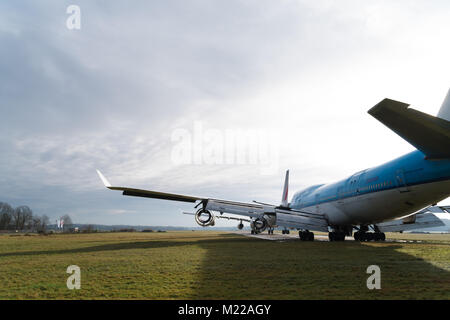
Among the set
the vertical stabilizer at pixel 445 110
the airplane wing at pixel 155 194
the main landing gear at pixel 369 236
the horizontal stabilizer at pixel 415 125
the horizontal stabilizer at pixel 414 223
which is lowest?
the main landing gear at pixel 369 236

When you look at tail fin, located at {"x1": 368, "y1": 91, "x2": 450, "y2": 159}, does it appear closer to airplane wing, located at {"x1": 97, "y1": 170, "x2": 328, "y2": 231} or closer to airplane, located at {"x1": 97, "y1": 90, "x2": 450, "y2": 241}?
airplane, located at {"x1": 97, "y1": 90, "x2": 450, "y2": 241}

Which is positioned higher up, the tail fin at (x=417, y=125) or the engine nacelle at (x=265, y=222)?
the tail fin at (x=417, y=125)

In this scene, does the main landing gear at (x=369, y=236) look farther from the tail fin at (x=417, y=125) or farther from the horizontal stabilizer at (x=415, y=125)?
the horizontal stabilizer at (x=415, y=125)

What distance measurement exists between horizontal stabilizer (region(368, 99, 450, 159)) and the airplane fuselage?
1.73m

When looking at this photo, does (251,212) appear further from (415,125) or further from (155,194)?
(415,125)

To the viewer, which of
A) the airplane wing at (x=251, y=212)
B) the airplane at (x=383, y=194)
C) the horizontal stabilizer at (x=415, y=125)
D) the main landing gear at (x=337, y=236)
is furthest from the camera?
the main landing gear at (x=337, y=236)

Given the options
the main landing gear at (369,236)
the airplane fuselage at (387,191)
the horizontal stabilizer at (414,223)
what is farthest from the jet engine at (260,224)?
the horizontal stabilizer at (414,223)

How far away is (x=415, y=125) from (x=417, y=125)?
0.08 meters

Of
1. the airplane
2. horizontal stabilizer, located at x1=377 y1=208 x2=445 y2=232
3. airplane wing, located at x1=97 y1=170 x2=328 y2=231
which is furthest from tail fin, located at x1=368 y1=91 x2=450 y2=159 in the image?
horizontal stabilizer, located at x1=377 y1=208 x2=445 y2=232

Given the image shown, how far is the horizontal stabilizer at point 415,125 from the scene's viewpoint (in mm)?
8945

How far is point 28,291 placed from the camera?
5.69 m

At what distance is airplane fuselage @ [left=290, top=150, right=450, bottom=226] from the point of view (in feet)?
42.9
